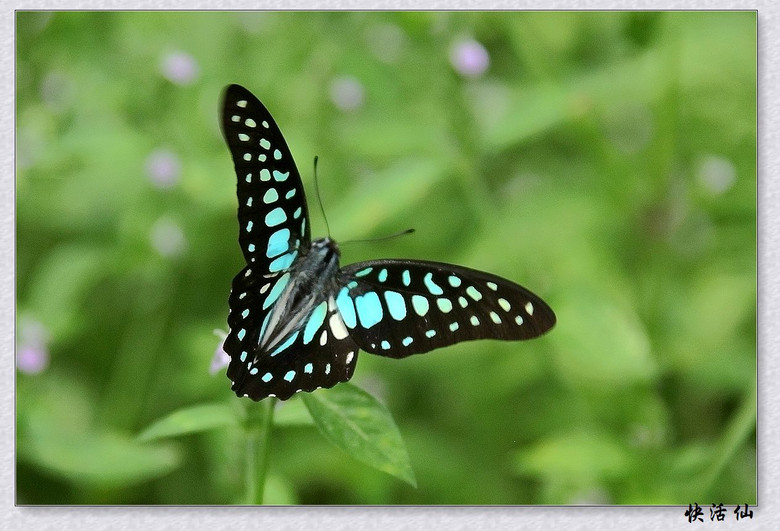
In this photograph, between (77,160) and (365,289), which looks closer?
(365,289)

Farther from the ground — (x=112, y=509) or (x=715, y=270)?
(x=715, y=270)

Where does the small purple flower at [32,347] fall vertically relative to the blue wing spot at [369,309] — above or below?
above

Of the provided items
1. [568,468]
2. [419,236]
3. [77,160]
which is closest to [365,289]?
[568,468]

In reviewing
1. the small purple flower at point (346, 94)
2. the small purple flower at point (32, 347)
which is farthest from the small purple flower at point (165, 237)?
the small purple flower at point (346, 94)

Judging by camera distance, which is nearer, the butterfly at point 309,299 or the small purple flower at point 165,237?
the butterfly at point 309,299

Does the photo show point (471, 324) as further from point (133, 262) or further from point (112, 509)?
point (133, 262)

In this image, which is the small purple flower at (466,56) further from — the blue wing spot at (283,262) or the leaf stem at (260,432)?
the leaf stem at (260,432)

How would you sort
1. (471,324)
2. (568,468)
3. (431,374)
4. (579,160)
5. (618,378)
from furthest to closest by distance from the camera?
(579,160) < (431,374) < (618,378) < (568,468) < (471,324)
